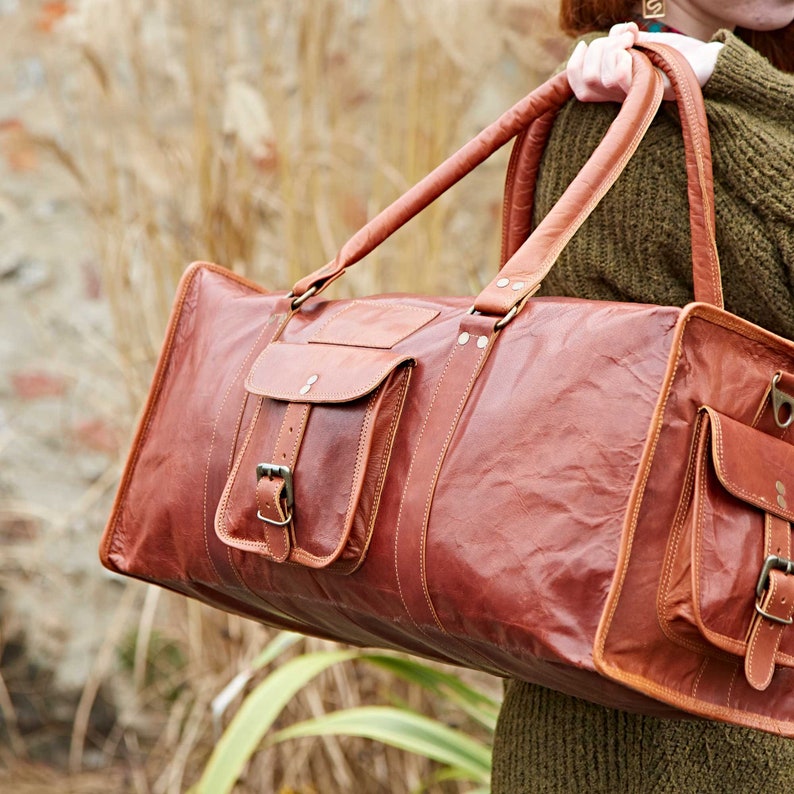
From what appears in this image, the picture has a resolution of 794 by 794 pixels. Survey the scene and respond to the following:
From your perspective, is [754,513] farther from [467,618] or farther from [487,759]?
[487,759]

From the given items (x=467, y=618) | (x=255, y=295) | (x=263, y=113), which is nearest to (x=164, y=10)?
(x=263, y=113)

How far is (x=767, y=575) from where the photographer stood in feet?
3.12

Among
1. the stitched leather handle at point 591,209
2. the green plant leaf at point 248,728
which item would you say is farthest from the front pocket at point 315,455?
the green plant leaf at point 248,728

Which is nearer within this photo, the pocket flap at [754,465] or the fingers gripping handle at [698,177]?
the pocket flap at [754,465]

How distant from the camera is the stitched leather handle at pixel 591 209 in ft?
3.49

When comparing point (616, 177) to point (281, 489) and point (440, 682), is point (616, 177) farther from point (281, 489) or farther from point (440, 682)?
point (440, 682)

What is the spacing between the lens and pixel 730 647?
0.94 m

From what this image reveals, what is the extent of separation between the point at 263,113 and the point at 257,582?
1217 mm

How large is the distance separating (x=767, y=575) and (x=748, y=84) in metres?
0.53

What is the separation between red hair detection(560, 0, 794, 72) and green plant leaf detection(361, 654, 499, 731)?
3.35 ft

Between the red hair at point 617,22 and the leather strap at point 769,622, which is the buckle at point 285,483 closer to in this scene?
the leather strap at point 769,622

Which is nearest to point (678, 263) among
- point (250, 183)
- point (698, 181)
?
point (698, 181)

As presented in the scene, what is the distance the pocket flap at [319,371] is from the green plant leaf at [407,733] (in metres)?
0.69

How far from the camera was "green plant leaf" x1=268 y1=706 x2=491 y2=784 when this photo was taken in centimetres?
171
